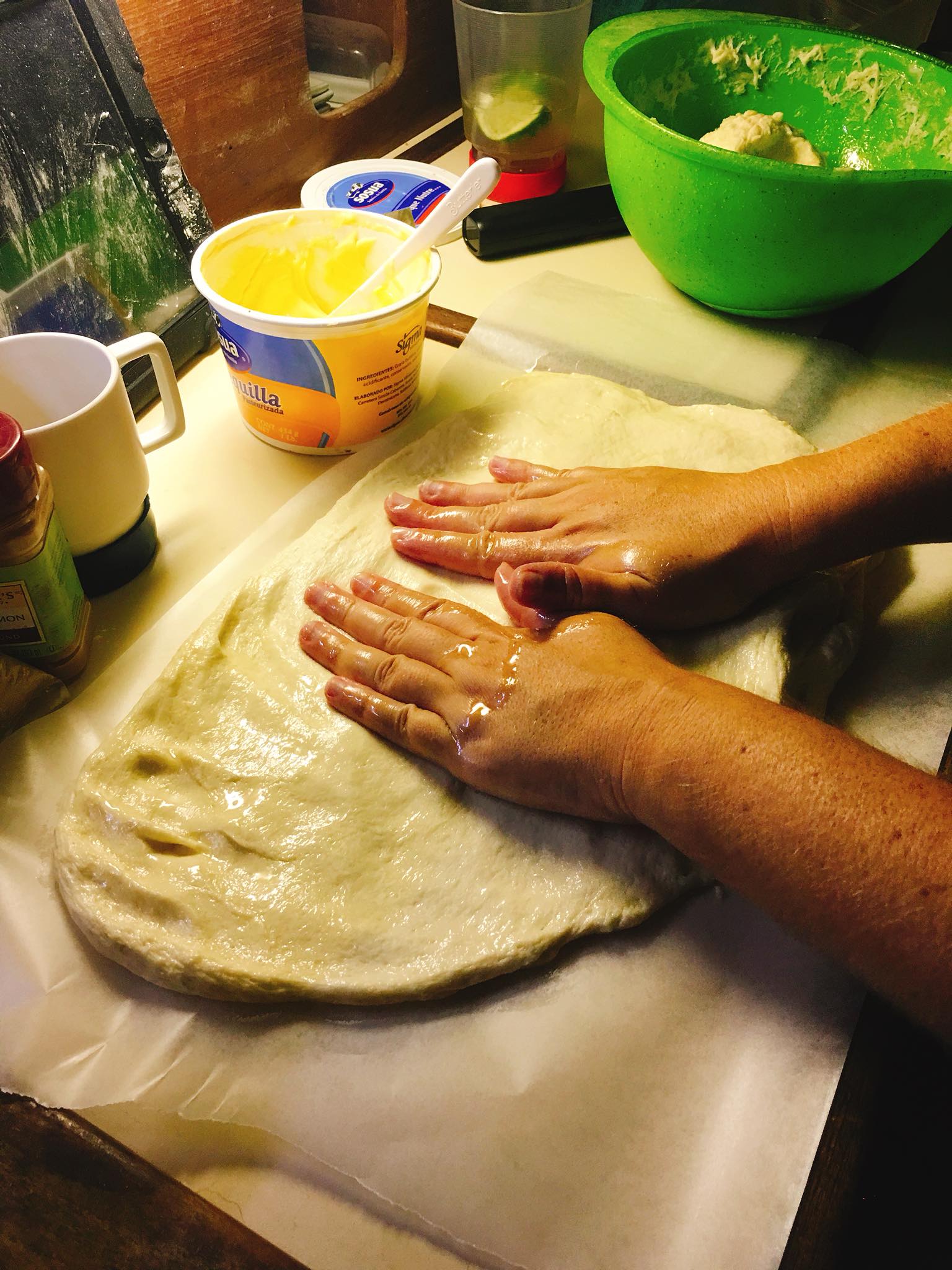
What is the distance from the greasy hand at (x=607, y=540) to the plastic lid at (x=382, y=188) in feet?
2.40

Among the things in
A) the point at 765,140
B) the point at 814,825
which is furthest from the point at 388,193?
the point at 814,825

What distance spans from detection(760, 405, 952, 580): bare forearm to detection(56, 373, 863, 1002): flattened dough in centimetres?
6

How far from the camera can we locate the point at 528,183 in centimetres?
171

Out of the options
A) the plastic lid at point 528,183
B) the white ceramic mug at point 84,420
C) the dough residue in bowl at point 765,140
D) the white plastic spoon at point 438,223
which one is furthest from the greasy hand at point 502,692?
the plastic lid at point 528,183

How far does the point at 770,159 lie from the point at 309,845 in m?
1.27

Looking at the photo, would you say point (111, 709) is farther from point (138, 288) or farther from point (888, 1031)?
point (888, 1031)

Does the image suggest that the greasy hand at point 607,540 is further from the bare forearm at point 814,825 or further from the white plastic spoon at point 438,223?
the white plastic spoon at point 438,223

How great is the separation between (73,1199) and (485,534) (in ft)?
2.48

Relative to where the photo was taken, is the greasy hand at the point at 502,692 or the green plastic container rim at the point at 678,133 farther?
the green plastic container rim at the point at 678,133

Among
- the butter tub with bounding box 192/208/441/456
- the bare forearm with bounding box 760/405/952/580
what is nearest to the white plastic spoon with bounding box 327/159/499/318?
the butter tub with bounding box 192/208/441/456

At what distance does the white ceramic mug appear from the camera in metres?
0.90

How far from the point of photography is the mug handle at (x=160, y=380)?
0.99 meters

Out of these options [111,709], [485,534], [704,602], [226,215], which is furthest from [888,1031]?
[226,215]

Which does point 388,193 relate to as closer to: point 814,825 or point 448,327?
point 448,327
